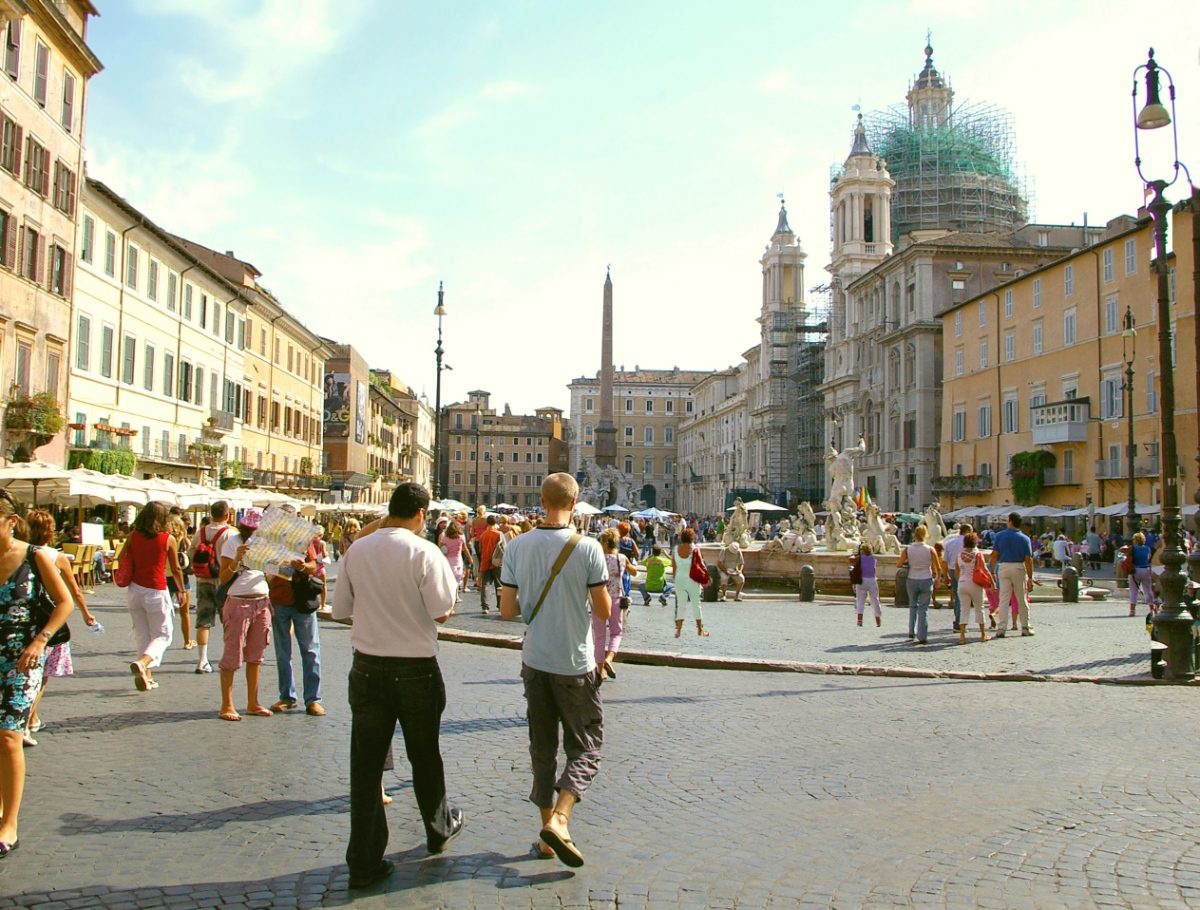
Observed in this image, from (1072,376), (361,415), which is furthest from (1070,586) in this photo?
(361,415)

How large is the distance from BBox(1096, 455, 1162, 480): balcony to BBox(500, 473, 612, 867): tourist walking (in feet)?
133

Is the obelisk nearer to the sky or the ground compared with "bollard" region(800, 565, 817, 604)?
nearer to the sky

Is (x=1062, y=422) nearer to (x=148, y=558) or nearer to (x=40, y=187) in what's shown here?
(x=40, y=187)

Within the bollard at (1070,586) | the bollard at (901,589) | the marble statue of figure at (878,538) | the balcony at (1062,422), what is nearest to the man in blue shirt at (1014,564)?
the bollard at (901,589)

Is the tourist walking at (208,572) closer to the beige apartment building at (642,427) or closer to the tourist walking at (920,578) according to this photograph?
the tourist walking at (920,578)

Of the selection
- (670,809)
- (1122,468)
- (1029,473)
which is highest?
(1029,473)

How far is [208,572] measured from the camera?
1231 centimetres

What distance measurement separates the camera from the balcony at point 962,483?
55.3 meters

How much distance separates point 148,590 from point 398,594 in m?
5.46

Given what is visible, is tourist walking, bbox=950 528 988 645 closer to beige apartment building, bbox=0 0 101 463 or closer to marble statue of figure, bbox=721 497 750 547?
marble statue of figure, bbox=721 497 750 547

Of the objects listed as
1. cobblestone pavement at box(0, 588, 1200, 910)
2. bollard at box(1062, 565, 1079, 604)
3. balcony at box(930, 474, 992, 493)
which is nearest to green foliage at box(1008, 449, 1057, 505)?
balcony at box(930, 474, 992, 493)

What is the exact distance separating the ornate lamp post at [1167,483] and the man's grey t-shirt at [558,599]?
28.4ft

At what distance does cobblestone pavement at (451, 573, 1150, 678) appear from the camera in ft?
41.5

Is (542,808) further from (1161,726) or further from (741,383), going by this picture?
(741,383)
